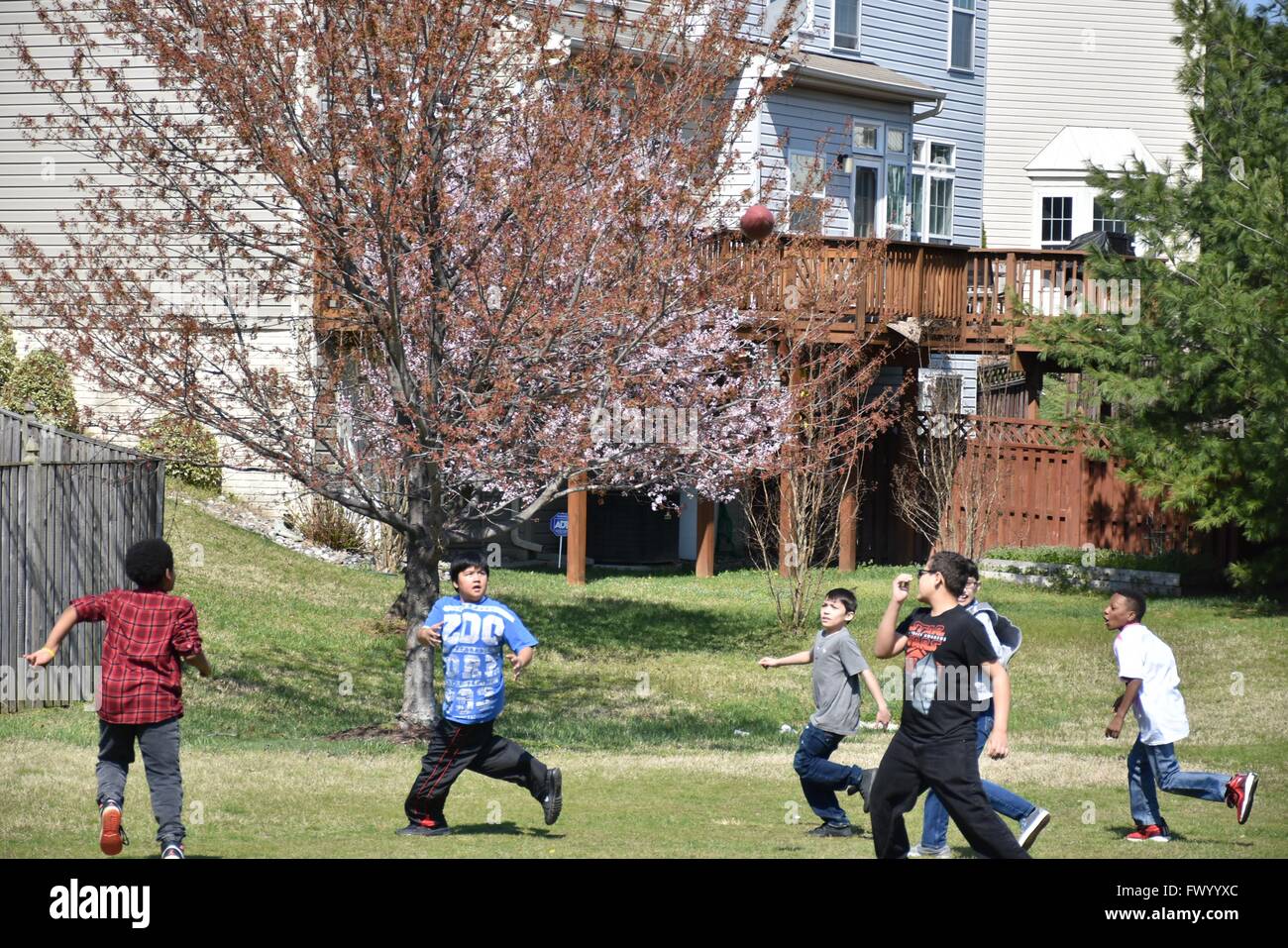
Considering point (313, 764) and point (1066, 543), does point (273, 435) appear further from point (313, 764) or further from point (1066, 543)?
point (1066, 543)

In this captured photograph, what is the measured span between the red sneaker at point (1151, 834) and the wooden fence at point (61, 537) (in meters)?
8.89

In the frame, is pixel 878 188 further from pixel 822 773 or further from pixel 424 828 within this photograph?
pixel 424 828

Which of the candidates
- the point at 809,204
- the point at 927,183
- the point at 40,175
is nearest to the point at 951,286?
the point at 927,183

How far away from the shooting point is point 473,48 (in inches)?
519

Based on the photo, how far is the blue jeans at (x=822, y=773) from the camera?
953cm

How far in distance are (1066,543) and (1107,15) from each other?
47.3 ft

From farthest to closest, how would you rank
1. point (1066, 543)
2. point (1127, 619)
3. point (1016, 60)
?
point (1016, 60)
point (1066, 543)
point (1127, 619)

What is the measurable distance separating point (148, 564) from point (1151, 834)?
240 inches

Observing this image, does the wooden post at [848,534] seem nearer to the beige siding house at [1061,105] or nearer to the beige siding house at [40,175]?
the beige siding house at [40,175]

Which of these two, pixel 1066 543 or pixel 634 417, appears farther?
pixel 1066 543

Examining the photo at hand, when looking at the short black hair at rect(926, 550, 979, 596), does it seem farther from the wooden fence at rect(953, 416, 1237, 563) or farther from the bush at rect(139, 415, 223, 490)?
the wooden fence at rect(953, 416, 1237, 563)

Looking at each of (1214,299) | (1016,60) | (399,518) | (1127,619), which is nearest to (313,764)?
(399,518)

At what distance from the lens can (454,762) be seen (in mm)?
8906
